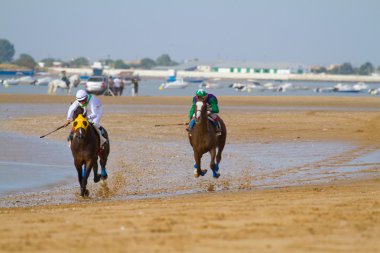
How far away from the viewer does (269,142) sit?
94.4 ft

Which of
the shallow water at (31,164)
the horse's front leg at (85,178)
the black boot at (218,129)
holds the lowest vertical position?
the shallow water at (31,164)

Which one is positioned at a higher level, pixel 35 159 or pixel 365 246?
pixel 365 246

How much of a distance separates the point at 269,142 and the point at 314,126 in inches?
258

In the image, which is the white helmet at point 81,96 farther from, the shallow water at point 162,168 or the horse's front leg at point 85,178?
the shallow water at point 162,168

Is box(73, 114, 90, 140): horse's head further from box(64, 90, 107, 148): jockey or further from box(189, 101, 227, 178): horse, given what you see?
box(189, 101, 227, 178): horse

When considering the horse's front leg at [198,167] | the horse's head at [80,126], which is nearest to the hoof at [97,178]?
the horse's head at [80,126]

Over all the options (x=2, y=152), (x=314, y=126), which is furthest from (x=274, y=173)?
(x=314, y=126)

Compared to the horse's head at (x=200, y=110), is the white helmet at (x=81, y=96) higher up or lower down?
higher up

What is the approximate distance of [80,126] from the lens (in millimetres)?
16672

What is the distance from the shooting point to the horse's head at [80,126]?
16.7 meters

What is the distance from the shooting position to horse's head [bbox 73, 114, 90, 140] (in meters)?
16.7

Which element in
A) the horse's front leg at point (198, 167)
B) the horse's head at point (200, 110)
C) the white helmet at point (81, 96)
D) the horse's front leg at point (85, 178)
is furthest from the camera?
the horse's front leg at point (198, 167)

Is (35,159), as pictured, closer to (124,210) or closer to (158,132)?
(158,132)

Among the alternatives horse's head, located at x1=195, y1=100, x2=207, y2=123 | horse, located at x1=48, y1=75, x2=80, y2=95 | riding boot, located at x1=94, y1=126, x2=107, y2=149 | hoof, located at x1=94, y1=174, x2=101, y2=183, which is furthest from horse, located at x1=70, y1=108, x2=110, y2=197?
horse, located at x1=48, y1=75, x2=80, y2=95
